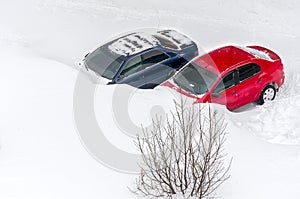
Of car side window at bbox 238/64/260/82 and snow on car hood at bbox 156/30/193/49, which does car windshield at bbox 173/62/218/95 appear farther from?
snow on car hood at bbox 156/30/193/49

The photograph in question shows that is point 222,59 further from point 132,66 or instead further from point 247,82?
point 132,66

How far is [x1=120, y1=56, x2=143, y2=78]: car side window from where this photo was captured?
1248 cm

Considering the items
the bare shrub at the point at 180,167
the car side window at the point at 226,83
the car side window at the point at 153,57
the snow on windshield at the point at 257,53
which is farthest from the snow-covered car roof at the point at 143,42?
the bare shrub at the point at 180,167

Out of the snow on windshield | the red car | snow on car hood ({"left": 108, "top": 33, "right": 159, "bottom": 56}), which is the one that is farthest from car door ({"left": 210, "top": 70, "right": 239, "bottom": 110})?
snow on car hood ({"left": 108, "top": 33, "right": 159, "bottom": 56})

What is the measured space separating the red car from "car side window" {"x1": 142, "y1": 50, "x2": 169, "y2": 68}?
1.87 ft

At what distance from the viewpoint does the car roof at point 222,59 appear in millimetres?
12211

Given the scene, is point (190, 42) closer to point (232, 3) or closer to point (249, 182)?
point (232, 3)

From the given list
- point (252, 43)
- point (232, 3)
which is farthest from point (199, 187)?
point (232, 3)

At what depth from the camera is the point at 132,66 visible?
12.5m

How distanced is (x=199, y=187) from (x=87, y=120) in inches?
104

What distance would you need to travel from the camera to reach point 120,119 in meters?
10.3

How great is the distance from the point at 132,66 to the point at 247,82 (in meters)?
2.68

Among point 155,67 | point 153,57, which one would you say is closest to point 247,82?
point 155,67

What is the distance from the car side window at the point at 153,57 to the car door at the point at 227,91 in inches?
62.3
